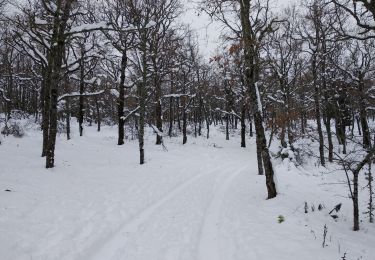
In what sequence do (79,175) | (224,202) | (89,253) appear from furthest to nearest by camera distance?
(79,175)
(224,202)
(89,253)

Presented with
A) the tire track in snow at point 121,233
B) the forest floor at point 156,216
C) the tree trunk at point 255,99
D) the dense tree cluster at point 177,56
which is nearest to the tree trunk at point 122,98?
the dense tree cluster at point 177,56

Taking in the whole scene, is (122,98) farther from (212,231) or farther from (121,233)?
(212,231)

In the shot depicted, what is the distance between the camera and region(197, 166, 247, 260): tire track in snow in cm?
627

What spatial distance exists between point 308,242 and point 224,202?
13.3 feet

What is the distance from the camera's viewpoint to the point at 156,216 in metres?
8.85

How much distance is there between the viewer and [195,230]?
25.2 ft

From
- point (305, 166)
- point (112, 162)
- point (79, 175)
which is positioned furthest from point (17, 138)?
point (305, 166)

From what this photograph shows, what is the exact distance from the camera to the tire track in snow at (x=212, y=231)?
627 cm

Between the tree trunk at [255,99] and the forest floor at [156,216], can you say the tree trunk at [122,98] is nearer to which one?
the forest floor at [156,216]

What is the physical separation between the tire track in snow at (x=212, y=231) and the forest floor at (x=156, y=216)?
0.08 ft

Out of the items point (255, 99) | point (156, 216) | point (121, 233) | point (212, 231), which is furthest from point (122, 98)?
point (212, 231)

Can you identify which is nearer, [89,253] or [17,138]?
[89,253]

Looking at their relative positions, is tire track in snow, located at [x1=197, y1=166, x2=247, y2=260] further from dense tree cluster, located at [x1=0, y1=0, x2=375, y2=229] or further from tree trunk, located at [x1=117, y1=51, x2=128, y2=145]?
tree trunk, located at [x1=117, y1=51, x2=128, y2=145]

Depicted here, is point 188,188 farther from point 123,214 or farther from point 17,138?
point 17,138
